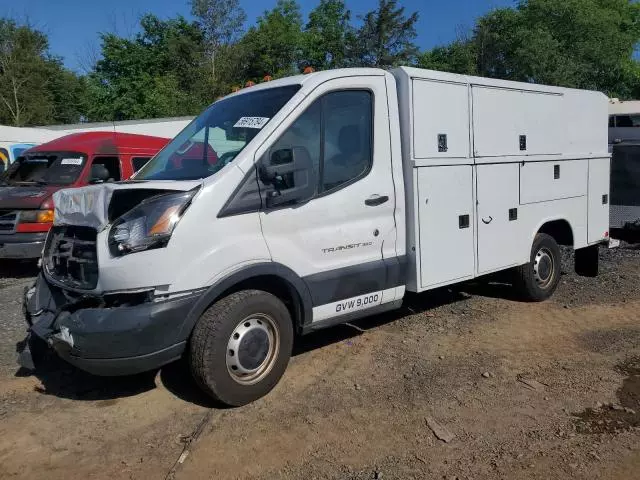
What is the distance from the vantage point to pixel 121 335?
363 cm

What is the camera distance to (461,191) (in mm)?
5570

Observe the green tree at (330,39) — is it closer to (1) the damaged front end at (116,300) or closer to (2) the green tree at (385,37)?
(2) the green tree at (385,37)

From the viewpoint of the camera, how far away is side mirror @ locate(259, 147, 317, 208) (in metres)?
4.15

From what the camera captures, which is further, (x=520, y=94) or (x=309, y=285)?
(x=520, y=94)

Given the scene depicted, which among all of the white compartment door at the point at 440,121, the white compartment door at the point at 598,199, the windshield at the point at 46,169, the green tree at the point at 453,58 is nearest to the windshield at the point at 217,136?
the white compartment door at the point at 440,121

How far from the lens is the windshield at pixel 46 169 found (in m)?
9.47

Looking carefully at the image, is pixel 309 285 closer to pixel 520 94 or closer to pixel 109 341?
pixel 109 341

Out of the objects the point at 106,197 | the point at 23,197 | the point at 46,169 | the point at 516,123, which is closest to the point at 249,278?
the point at 106,197

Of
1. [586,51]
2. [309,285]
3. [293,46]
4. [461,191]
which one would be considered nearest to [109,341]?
[309,285]

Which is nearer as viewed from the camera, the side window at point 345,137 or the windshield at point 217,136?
the windshield at point 217,136

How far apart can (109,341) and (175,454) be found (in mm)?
795

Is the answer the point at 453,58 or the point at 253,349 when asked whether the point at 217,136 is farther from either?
the point at 453,58

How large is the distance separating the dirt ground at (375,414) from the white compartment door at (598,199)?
5.96 feet

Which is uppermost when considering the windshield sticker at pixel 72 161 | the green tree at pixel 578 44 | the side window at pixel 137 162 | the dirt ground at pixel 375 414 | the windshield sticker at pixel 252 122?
the green tree at pixel 578 44
